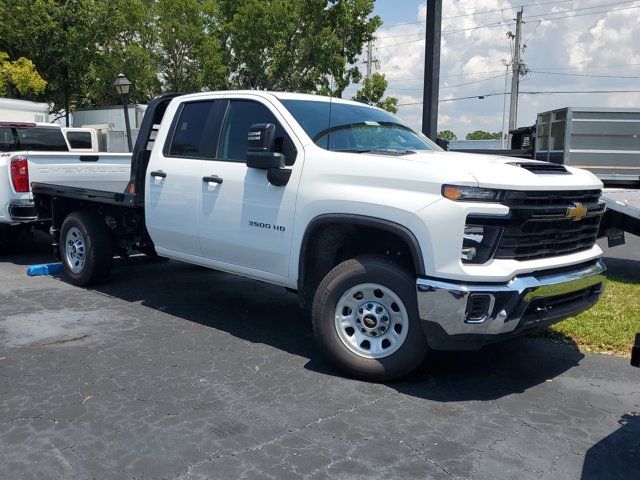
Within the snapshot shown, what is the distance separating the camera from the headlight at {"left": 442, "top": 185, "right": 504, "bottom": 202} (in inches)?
154

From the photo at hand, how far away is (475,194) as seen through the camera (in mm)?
3928

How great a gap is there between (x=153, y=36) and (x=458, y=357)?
2611cm

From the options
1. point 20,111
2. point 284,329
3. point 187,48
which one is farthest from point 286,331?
point 187,48

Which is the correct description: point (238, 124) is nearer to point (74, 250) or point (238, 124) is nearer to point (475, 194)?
point (475, 194)

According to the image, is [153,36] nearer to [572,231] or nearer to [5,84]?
[5,84]

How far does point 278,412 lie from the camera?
13.0 feet

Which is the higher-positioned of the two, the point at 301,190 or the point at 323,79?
the point at 323,79

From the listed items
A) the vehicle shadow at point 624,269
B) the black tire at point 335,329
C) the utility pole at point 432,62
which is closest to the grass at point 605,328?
the vehicle shadow at point 624,269

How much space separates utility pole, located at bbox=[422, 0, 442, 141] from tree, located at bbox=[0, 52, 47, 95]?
1855cm

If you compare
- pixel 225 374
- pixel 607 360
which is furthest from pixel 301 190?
pixel 607 360

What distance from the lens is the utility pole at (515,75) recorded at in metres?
34.5

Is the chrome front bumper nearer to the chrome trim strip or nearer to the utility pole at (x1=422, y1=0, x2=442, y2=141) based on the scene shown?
the chrome trim strip

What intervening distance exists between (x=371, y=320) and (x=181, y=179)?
240cm

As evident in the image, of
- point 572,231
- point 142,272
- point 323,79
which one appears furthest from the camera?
point 323,79
